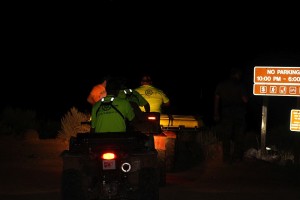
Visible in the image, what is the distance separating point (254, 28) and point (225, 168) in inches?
1727

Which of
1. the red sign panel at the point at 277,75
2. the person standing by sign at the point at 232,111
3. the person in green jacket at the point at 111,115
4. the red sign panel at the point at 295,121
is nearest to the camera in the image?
the person in green jacket at the point at 111,115

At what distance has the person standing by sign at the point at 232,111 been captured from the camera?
16219 mm

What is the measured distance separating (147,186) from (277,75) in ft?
27.6

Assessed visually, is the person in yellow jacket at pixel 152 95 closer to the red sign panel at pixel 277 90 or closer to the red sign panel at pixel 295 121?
the red sign panel at pixel 277 90

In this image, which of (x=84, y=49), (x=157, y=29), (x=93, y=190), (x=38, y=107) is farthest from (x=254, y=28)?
(x=93, y=190)

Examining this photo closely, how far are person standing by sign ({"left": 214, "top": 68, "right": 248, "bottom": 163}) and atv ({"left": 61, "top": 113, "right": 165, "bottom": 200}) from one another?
249 inches

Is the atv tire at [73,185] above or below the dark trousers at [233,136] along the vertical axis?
below

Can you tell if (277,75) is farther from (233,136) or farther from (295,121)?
(233,136)

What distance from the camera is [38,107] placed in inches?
1740

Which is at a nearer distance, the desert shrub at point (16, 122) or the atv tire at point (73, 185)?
the atv tire at point (73, 185)

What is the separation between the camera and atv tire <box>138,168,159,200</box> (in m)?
9.87

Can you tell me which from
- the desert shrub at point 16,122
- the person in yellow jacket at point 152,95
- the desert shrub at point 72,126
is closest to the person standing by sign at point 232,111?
the person in yellow jacket at point 152,95

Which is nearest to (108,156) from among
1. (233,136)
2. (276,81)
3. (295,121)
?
(233,136)

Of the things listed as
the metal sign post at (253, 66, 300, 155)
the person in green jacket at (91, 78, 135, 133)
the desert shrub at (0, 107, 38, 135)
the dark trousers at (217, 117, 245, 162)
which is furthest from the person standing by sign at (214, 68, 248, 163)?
the desert shrub at (0, 107, 38, 135)
